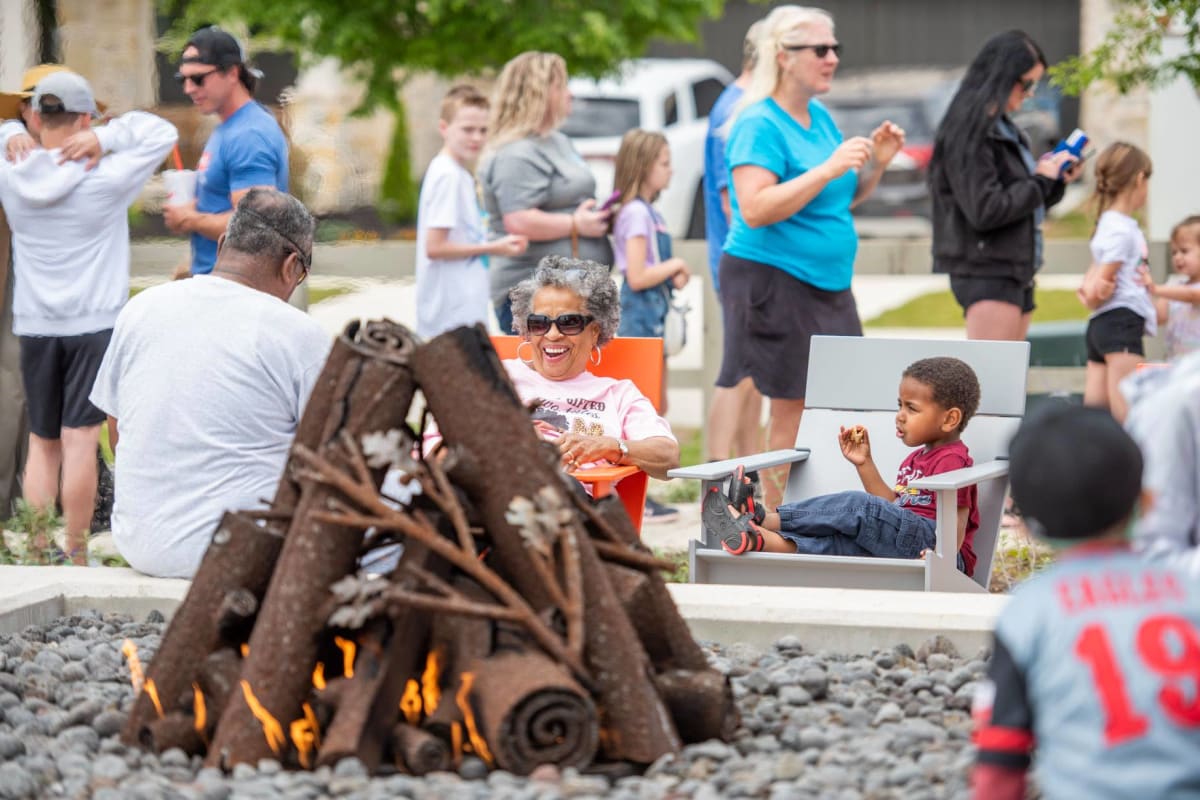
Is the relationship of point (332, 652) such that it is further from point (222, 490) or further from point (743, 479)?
point (743, 479)

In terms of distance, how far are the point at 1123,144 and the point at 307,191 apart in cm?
1336

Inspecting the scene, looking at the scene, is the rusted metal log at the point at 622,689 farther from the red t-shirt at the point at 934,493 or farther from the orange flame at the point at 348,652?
the red t-shirt at the point at 934,493

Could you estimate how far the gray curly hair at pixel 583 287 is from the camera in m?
5.31

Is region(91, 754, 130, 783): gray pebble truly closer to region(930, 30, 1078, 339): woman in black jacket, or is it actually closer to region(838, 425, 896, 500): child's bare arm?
region(838, 425, 896, 500): child's bare arm

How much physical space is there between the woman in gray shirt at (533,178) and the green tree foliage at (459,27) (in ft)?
24.9

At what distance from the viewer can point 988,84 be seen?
677 centimetres

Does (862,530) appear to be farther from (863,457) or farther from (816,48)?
(816,48)

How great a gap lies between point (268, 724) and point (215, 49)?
156 inches

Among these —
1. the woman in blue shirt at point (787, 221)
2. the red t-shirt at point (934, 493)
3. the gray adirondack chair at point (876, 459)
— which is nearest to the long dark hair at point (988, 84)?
the woman in blue shirt at point (787, 221)

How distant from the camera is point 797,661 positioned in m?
4.06

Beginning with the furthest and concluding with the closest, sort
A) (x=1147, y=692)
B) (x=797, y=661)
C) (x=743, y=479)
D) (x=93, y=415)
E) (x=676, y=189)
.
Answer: (x=676, y=189), (x=93, y=415), (x=743, y=479), (x=797, y=661), (x=1147, y=692)

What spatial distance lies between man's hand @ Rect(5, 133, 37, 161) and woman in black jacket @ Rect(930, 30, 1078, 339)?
3.54m

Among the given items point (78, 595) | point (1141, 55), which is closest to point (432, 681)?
point (78, 595)

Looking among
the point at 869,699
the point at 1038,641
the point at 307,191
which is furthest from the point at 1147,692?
the point at 307,191
